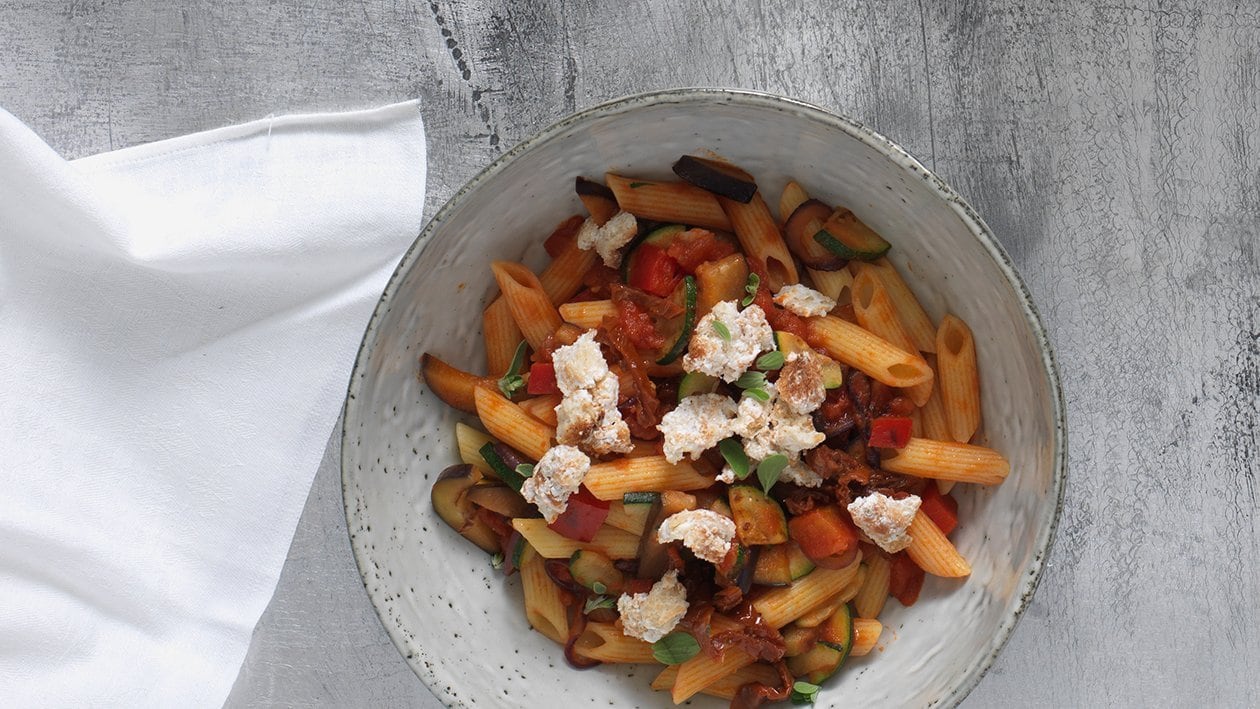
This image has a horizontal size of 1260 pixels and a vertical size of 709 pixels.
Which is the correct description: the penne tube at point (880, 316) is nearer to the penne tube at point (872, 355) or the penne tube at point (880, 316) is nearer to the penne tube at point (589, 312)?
the penne tube at point (872, 355)

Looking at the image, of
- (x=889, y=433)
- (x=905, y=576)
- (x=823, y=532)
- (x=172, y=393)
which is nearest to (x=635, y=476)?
(x=823, y=532)

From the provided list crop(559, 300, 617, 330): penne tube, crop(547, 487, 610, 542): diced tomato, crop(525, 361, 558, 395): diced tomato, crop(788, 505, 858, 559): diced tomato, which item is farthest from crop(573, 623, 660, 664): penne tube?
crop(559, 300, 617, 330): penne tube

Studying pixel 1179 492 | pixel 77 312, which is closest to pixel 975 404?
pixel 1179 492

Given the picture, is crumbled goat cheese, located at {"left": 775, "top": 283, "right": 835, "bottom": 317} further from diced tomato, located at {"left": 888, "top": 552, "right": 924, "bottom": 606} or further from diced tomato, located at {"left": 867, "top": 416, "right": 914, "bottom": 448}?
diced tomato, located at {"left": 888, "top": 552, "right": 924, "bottom": 606}

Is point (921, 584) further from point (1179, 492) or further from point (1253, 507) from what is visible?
point (1253, 507)

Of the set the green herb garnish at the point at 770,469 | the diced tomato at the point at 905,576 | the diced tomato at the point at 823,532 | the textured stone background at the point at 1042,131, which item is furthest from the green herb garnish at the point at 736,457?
the textured stone background at the point at 1042,131

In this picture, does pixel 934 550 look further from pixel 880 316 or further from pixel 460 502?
pixel 460 502
